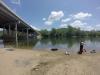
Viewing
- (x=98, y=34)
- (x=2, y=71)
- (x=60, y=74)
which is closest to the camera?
(x=60, y=74)

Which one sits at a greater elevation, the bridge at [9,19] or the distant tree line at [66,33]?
the bridge at [9,19]

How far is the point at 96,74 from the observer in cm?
1088

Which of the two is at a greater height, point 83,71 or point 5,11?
point 5,11

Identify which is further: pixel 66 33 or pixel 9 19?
pixel 66 33

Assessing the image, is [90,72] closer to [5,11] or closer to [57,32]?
[5,11]

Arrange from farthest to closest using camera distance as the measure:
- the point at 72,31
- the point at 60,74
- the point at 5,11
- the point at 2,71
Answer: the point at 72,31, the point at 5,11, the point at 2,71, the point at 60,74

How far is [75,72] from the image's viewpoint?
11.2m

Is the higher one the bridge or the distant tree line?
the bridge

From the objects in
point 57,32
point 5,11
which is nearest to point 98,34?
point 57,32

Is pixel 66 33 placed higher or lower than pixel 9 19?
lower

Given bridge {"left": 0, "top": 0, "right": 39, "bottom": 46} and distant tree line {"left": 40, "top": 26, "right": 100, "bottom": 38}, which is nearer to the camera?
bridge {"left": 0, "top": 0, "right": 39, "bottom": 46}

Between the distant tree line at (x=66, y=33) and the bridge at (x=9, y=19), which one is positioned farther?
the distant tree line at (x=66, y=33)

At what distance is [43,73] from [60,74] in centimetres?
108

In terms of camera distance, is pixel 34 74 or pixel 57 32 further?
pixel 57 32
